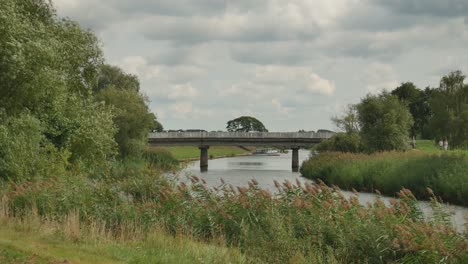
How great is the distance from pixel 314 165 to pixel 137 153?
1923cm

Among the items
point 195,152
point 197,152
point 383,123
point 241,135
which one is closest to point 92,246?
point 383,123

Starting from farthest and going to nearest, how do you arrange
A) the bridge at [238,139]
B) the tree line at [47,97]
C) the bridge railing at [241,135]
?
1. the bridge at [238,139]
2. the bridge railing at [241,135]
3. the tree line at [47,97]

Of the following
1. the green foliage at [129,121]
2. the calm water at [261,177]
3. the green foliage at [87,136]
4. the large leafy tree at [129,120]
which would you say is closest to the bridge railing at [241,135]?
the calm water at [261,177]

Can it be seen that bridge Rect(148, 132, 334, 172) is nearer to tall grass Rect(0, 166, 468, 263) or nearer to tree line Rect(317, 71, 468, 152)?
tree line Rect(317, 71, 468, 152)

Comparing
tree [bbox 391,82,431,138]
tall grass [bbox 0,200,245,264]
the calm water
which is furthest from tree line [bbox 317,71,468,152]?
tall grass [bbox 0,200,245,264]

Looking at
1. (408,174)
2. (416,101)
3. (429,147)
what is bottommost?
(408,174)

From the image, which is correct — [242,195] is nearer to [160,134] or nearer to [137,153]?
[137,153]

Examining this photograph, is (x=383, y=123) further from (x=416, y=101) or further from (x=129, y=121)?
(x=416, y=101)

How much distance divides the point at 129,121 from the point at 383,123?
27181 millimetres

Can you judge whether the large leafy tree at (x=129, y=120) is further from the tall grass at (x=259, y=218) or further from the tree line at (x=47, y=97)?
the tall grass at (x=259, y=218)

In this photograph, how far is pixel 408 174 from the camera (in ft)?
131

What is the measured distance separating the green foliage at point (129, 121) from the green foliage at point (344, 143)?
22.0 meters

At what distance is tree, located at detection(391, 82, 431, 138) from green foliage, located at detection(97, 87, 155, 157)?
204 ft

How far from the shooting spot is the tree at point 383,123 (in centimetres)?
6184
